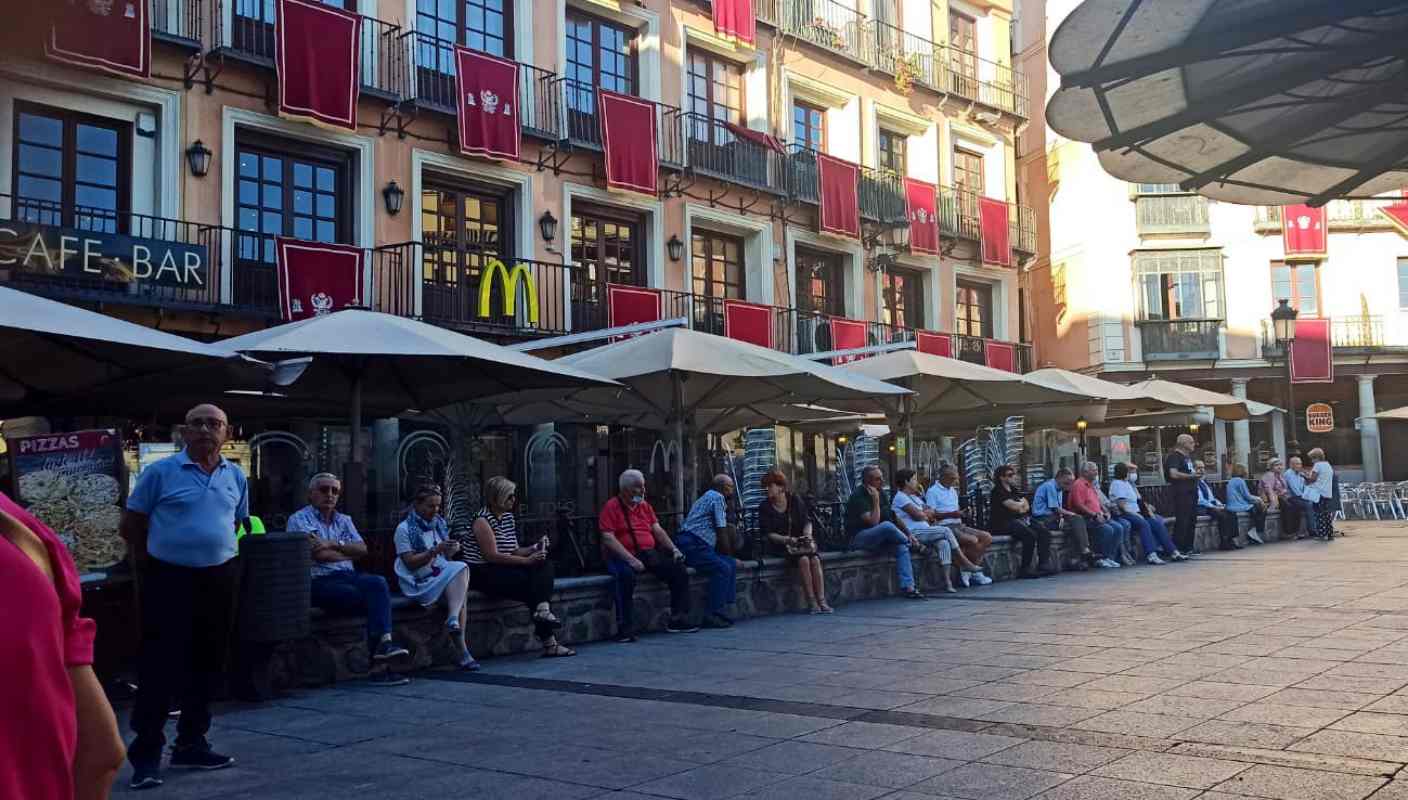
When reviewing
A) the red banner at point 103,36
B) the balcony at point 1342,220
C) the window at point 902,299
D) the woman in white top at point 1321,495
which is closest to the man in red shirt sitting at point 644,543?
the red banner at point 103,36

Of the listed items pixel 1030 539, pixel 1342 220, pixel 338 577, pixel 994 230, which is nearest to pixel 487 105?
pixel 1030 539

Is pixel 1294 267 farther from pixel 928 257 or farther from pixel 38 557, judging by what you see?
pixel 38 557

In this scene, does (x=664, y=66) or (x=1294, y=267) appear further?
(x=1294, y=267)

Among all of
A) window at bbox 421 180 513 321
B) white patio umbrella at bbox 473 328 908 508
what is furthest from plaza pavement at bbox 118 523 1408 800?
window at bbox 421 180 513 321

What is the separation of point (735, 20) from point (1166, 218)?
16.9 m

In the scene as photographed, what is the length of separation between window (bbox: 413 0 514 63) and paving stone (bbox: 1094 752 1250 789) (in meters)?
15.9

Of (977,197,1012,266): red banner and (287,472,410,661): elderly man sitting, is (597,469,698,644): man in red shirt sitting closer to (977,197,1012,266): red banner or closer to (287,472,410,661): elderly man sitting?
(287,472,410,661): elderly man sitting

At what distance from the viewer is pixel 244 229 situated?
53.2ft

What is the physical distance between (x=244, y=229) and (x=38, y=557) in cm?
1585

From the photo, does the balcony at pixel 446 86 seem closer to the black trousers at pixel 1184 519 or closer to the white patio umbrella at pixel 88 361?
the white patio umbrella at pixel 88 361

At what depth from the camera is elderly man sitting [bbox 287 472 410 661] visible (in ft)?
27.3

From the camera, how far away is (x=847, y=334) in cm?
2430

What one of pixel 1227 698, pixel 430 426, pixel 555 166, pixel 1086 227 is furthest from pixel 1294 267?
pixel 1227 698

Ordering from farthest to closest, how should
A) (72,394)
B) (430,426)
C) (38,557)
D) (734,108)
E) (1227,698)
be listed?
(734,108)
(430,426)
(72,394)
(1227,698)
(38,557)
